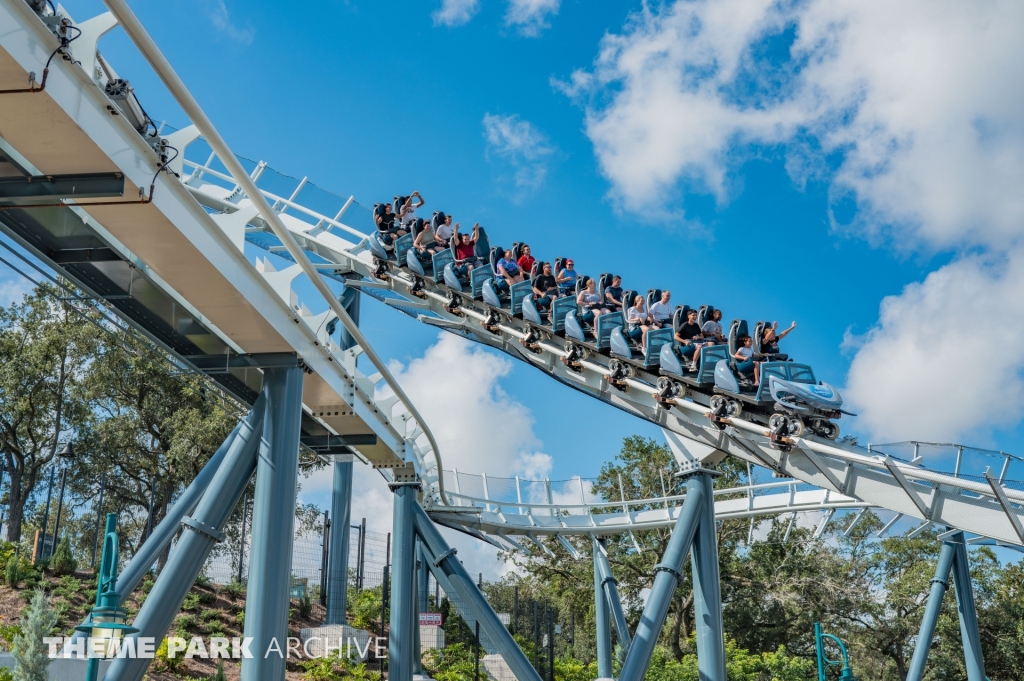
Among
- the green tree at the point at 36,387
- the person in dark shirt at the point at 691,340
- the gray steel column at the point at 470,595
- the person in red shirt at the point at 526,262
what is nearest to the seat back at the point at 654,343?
the person in dark shirt at the point at 691,340

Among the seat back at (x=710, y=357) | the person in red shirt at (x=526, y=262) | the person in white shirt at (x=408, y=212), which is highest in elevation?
the person in white shirt at (x=408, y=212)

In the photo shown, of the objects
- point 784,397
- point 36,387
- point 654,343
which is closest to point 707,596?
point 784,397

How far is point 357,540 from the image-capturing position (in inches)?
644

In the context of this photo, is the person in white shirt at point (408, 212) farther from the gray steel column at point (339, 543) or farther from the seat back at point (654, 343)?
the seat back at point (654, 343)

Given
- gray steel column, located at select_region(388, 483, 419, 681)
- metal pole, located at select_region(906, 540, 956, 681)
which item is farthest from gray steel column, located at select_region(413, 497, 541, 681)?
metal pole, located at select_region(906, 540, 956, 681)

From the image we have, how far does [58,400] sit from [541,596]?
1464cm

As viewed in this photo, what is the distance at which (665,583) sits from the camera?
9812mm

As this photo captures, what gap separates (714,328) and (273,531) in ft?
21.2

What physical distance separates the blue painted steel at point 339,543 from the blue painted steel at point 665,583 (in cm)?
630

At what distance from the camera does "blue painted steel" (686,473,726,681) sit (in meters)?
9.57

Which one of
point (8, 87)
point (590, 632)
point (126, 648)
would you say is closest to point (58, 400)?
point (590, 632)

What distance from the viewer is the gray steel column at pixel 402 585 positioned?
995cm

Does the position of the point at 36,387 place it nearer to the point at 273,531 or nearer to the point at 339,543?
the point at 339,543

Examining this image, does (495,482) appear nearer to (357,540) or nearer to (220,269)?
(357,540)
